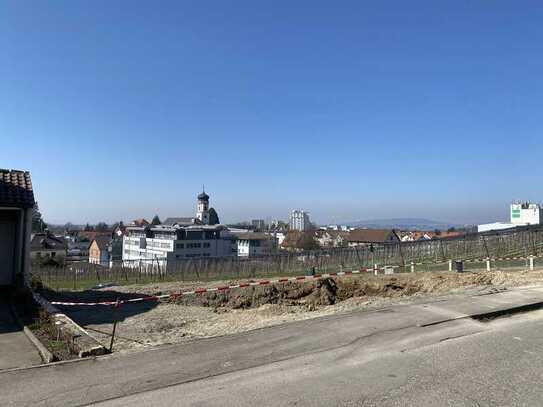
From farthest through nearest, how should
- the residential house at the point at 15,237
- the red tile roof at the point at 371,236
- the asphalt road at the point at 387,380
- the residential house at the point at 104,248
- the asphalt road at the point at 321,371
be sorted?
1. the residential house at the point at 104,248
2. the red tile roof at the point at 371,236
3. the residential house at the point at 15,237
4. the asphalt road at the point at 321,371
5. the asphalt road at the point at 387,380

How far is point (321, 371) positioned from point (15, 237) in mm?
12957

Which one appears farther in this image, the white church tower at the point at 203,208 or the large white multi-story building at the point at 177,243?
the white church tower at the point at 203,208

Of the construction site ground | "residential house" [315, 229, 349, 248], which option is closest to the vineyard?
the construction site ground

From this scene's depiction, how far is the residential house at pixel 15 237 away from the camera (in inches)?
572

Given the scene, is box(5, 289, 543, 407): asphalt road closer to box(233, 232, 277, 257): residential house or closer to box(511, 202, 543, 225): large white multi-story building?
box(511, 202, 543, 225): large white multi-story building

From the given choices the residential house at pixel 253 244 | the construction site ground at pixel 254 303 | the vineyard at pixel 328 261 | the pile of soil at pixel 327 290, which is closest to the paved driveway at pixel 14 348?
the construction site ground at pixel 254 303

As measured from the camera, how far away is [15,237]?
588 inches

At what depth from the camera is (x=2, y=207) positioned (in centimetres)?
1394

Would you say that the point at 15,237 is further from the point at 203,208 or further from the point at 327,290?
the point at 203,208

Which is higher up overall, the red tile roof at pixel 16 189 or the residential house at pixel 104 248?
the red tile roof at pixel 16 189

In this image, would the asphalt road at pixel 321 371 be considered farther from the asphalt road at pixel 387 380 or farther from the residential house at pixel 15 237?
the residential house at pixel 15 237

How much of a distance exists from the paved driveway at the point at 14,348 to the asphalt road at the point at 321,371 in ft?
2.96

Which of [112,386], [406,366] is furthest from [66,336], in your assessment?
[406,366]

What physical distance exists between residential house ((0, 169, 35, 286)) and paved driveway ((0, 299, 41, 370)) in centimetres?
470
